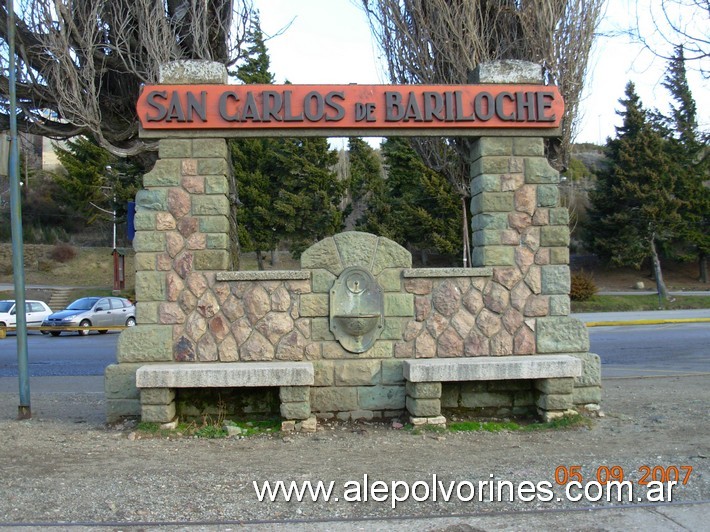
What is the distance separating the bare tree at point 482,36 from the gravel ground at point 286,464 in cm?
1084

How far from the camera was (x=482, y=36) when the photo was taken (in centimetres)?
1648

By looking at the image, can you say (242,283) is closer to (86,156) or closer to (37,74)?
(37,74)

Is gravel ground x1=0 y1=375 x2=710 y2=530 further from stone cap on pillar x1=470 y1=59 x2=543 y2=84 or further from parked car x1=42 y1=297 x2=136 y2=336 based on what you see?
parked car x1=42 y1=297 x2=136 y2=336

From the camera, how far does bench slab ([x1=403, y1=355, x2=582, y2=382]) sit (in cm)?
695

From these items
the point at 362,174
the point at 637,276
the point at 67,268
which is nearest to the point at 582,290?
the point at 637,276

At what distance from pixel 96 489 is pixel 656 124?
4104 centimetres

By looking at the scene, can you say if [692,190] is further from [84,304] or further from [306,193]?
[84,304]

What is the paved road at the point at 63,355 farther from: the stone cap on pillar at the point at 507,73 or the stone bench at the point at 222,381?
the stone cap on pillar at the point at 507,73

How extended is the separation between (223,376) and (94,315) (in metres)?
18.1

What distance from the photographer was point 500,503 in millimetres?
4723

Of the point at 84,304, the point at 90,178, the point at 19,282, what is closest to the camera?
the point at 19,282

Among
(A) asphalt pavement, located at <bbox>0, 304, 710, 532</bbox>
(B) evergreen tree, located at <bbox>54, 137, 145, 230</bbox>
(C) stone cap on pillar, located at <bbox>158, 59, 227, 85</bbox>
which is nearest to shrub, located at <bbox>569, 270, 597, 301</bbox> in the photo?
(B) evergreen tree, located at <bbox>54, 137, 145, 230</bbox>

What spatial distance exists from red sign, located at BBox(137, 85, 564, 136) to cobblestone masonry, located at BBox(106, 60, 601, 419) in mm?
275

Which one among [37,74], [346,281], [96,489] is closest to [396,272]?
[346,281]
